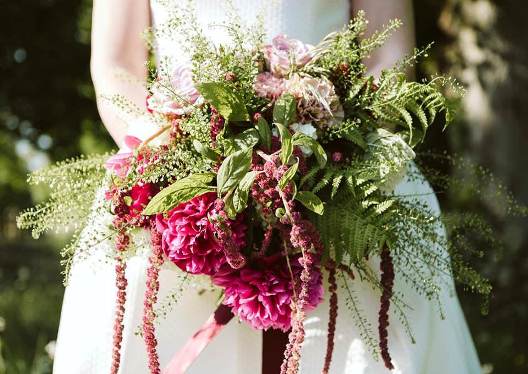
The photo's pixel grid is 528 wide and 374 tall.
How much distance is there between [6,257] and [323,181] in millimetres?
10402

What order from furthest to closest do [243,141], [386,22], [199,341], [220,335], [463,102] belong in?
[463,102] < [386,22] < [220,335] < [199,341] < [243,141]

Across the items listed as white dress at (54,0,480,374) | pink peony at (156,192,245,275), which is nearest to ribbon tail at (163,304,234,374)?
white dress at (54,0,480,374)

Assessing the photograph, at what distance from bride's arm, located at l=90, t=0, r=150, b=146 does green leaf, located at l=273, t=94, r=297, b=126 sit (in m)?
0.44

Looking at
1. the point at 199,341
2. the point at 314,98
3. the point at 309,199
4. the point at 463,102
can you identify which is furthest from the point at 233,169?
the point at 463,102

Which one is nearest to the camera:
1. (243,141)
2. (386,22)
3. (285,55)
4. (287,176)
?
(287,176)

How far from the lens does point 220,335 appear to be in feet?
6.84

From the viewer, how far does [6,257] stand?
1140cm

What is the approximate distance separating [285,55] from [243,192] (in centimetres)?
35

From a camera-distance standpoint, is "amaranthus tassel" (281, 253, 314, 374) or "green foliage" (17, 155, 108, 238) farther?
"green foliage" (17, 155, 108, 238)

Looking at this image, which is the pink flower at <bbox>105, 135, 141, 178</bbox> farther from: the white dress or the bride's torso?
the bride's torso

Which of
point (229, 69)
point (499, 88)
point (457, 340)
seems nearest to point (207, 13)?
point (229, 69)

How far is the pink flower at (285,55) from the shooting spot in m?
1.76

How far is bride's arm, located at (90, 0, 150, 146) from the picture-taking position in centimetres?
204

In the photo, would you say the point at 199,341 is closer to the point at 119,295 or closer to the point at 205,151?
the point at 119,295
